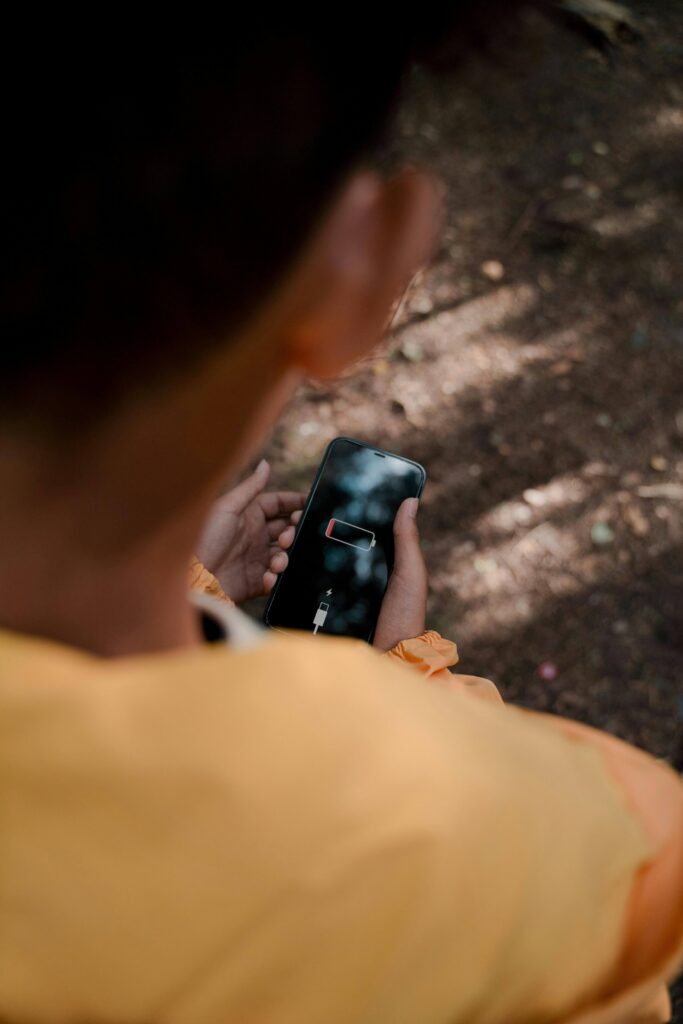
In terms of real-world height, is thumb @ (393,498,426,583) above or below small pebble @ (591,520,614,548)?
above

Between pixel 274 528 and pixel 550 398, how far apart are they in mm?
1460

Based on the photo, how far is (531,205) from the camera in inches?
132

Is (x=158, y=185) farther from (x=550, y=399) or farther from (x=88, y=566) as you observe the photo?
(x=550, y=399)

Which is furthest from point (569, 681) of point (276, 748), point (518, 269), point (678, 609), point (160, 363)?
point (160, 363)

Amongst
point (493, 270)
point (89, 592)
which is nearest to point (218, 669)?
Answer: point (89, 592)

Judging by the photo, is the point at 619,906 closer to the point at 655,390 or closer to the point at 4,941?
the point at 4,941

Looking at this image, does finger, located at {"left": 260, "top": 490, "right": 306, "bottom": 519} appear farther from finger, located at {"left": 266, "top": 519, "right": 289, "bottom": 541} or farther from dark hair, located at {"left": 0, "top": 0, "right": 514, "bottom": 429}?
dark hair, located at {"left": 0, "top": 0, "right": 514, "bottom": 429}

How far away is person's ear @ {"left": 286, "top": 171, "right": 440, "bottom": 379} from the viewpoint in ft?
1.67

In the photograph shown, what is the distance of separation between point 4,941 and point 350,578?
49.0 inches

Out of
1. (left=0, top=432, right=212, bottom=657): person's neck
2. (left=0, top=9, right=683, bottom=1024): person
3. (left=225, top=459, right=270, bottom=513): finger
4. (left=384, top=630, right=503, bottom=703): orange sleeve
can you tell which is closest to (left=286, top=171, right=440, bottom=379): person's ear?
(left=0, top=9, right=683, bottom=1024): person

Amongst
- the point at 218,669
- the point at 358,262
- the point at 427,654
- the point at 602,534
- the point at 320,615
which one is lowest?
the point at 602,534

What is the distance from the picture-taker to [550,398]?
2.95m

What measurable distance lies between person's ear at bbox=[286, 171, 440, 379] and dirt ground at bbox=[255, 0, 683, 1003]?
203cm

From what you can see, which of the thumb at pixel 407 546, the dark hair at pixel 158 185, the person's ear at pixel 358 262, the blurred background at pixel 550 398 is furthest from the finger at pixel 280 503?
the dark hair at pixel 158 185
